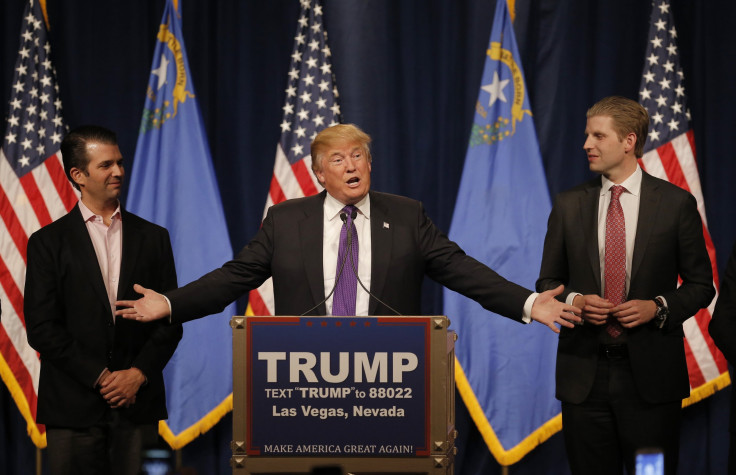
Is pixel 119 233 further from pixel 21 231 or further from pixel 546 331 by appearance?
pixel 546 331

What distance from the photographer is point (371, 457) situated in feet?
7.81

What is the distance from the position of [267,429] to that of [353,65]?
299 cm

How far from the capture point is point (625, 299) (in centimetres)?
317

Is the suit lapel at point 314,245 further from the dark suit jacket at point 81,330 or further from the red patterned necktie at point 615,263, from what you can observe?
the red patterned necktie at point 615,263

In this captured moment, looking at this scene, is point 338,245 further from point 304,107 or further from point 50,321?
point 304,107

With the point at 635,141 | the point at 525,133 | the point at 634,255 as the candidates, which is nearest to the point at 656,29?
the point at 525,133

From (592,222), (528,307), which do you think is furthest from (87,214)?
(592,222)

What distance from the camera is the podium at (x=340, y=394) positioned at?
2.38 m

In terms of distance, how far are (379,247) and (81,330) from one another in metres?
1.18

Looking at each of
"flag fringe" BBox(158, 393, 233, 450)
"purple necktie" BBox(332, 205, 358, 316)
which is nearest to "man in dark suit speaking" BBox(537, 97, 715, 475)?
"purple necktie" BBox(332, 205, 358, 316)

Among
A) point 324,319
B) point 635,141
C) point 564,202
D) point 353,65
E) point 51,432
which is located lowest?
point 51,432

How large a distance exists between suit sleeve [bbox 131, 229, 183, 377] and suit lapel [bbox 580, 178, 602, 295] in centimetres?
162

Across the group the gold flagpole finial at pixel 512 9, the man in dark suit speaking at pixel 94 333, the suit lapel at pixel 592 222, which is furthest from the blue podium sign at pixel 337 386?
the gold flagpole finial at pixel 512 9

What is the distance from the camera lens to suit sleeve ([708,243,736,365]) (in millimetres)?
2910
